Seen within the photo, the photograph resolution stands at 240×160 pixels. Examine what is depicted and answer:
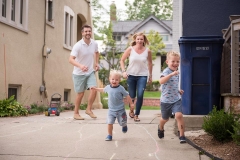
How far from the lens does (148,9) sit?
64.2m

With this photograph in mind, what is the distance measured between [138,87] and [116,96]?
7.09ft

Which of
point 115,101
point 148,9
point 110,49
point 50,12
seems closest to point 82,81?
point 115,101

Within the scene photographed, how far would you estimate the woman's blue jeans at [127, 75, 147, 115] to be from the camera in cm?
789

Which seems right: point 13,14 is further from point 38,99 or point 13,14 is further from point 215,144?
point 215,144

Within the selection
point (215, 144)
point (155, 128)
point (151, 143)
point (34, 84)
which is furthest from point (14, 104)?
point (215, 144)

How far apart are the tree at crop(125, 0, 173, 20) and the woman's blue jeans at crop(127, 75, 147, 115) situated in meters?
56.4

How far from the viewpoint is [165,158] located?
15.5 ft

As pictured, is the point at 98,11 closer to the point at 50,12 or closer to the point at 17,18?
the point at 50,12

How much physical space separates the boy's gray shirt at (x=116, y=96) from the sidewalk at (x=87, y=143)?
489 mm

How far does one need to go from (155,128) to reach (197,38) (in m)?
1.68

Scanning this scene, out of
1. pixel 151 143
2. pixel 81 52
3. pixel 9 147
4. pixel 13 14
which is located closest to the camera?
pixel 9 147

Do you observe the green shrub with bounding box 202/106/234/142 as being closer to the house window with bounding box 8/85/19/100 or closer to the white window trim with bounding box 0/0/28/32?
the white window trim with bounding box 0/0/28/32

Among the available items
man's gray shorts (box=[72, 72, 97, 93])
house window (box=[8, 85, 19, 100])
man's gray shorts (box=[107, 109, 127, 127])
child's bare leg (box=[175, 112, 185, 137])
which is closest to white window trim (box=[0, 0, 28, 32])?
house window (box=[8, 85, 19, 100])

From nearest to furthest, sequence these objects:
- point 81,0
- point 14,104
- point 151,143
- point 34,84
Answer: point 151,143, point 14,104, point 34,84, point 81,0
